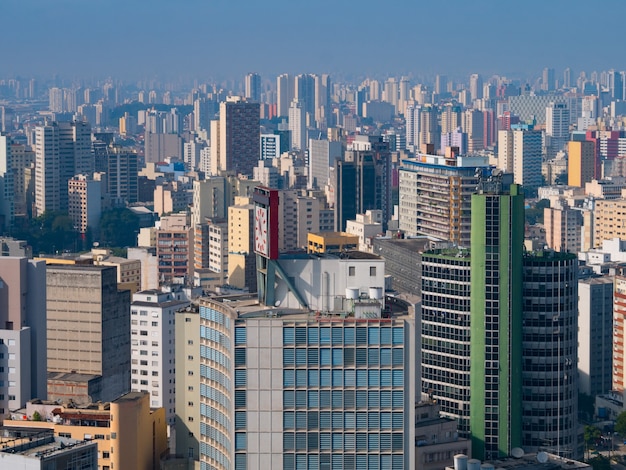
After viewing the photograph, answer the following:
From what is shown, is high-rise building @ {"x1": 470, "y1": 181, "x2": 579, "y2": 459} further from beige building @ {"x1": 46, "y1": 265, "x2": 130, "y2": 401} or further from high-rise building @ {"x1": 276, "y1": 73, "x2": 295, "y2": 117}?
high-rise building @ {"x1": 276, "y1": 73, "x2": 295, "y2": 117}

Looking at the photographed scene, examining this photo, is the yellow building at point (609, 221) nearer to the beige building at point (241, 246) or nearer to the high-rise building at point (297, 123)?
the beige building at point (241, 246)

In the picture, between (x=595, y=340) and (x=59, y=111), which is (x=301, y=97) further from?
(x=595, y=340)

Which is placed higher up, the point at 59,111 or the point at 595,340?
the point at 59,111

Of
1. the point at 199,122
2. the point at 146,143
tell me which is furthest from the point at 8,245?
the point at 199,122

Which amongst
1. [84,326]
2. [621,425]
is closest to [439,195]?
[621,425]

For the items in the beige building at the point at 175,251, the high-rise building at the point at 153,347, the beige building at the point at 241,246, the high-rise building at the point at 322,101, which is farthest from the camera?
the high-rise building at the point at 322,101

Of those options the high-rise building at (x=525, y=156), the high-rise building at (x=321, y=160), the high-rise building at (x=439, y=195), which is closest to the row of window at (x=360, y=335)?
the high-rise building at (x=439, y=195)
